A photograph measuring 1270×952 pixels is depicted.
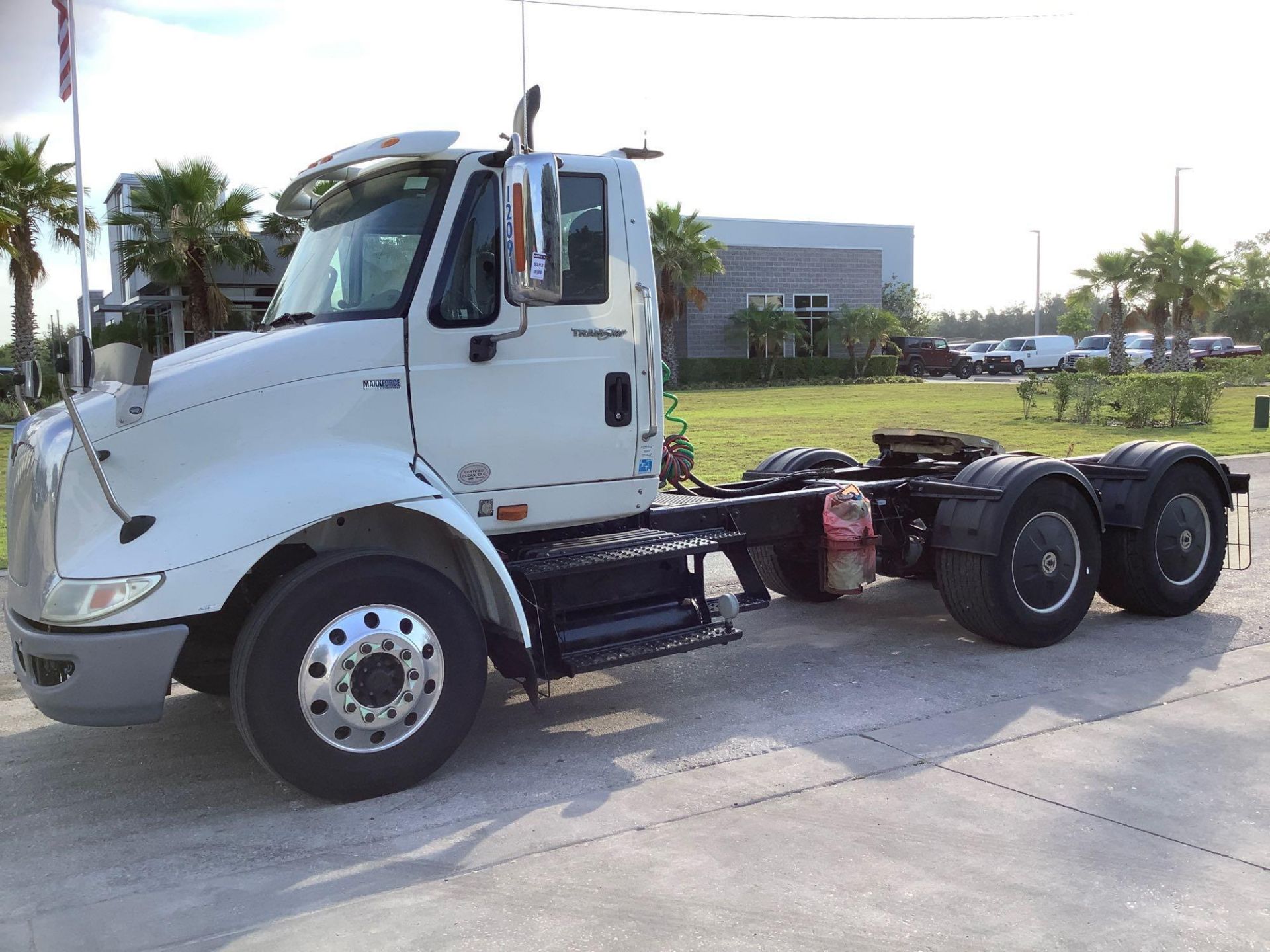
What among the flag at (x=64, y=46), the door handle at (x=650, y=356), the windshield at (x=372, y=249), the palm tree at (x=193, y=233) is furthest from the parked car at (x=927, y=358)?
the windshield at (x=372, y=249)

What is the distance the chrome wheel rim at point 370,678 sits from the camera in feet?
14.6

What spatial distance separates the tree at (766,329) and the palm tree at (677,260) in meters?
3.23

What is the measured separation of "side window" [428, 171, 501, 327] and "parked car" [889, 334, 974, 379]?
46948mm

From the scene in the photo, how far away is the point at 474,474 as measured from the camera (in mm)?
5129

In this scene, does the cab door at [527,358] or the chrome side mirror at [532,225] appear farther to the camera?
the cab door at [527,358]

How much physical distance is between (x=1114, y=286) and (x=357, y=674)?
41.5m

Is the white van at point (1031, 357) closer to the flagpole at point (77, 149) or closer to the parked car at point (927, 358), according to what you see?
the parked car at point (927, 358)

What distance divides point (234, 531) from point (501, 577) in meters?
1.11

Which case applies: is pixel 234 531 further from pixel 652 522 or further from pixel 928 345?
pixel 928 345

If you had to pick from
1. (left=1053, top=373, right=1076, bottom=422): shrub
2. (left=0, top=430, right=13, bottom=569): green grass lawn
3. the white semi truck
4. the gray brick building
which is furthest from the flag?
the gray brick building

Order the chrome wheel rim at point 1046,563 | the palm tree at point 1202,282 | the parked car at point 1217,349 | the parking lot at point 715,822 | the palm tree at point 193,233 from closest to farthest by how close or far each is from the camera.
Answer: the parking lot at point 715,822 < the chrome wheel rim at point 1046,563 < the palm tree at point 193,233 < the palm tree at point 1202,282 < the parked car at point 1217,349

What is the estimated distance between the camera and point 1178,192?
47.4 m

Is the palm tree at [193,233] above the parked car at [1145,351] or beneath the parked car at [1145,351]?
above

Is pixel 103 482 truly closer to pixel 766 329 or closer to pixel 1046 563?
pixel 1046 563
